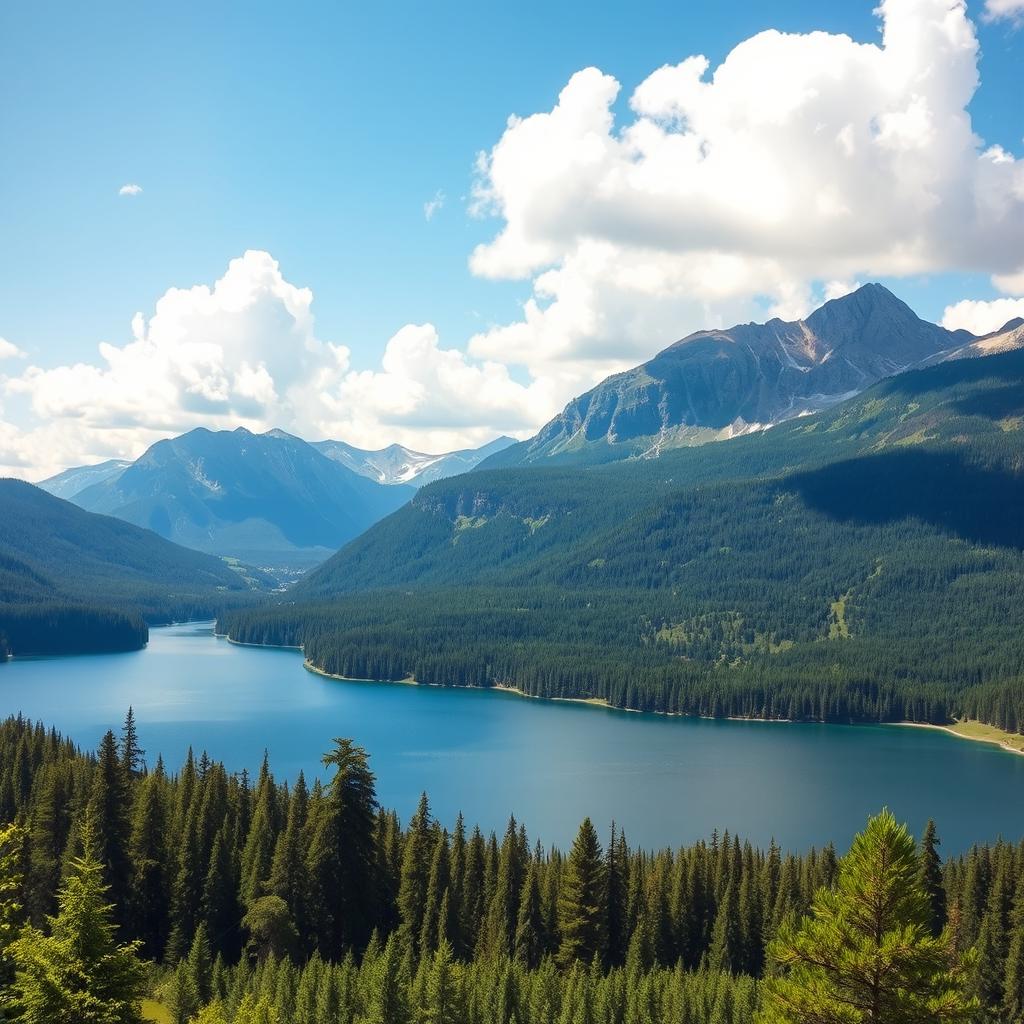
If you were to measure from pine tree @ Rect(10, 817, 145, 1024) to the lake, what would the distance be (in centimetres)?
8802

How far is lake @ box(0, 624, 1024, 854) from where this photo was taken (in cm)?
11956

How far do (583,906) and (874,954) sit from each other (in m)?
45.7

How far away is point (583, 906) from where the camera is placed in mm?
59688

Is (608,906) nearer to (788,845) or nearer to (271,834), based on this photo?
(271,834)

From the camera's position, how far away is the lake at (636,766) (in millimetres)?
119562

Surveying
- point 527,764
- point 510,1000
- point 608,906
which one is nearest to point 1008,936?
point 608,906

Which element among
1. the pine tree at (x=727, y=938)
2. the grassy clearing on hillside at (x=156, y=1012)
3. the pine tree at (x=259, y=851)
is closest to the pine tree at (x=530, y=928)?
the pine tree at (x=727, y=938)

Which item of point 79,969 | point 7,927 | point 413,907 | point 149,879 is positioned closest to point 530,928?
point 413,907

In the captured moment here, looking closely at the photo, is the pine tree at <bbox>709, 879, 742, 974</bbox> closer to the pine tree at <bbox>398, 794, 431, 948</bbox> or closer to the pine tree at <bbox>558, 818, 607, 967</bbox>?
the pine tree at <bbox>558, 818, 607, 967</bbox>

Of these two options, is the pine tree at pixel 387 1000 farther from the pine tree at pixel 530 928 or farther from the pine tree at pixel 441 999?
the pine tree at pixel 530 928

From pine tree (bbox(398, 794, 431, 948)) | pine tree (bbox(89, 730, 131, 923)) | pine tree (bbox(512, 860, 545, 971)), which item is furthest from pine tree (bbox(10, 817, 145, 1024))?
pine tree (bbox(512, 860, 545, 971))

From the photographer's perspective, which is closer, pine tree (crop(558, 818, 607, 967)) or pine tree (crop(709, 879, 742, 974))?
pine tree (crop(558, 818, 607, 967))

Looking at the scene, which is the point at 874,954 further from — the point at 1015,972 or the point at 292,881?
the point at 1015,972

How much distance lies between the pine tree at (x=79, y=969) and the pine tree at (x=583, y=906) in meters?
39.8
